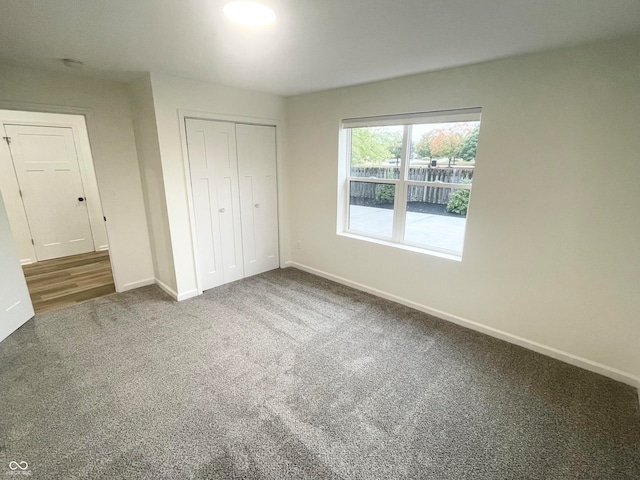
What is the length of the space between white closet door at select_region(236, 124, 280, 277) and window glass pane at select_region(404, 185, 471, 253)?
185cm

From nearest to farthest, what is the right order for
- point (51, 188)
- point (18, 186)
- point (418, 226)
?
1. point (418, 226)
2. point (18, 186)
3. point (51, 188)

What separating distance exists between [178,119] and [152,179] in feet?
2.40

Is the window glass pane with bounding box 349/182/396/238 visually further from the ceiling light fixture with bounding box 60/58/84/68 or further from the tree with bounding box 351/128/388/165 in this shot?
the ceiling light fixture with bounding box 60/58/84/68

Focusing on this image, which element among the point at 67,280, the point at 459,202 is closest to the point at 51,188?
the point at 67,280

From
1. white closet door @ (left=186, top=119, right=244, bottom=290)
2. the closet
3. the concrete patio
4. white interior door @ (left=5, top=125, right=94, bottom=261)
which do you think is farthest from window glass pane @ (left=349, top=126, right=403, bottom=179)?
white interior door @ (left=5, top=125, right=94, bottom=261)

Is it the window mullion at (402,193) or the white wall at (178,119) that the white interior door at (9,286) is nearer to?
the white wall at (178,119)

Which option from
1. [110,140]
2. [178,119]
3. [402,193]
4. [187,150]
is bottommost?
[402,193]

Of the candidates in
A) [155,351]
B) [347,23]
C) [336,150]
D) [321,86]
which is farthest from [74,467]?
[321,86]

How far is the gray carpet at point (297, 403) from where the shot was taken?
4.99 feet

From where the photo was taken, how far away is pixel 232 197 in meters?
3.60

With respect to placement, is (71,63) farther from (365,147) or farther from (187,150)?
(365,147)

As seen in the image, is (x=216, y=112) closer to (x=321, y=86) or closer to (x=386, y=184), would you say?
(x=321, y=86)

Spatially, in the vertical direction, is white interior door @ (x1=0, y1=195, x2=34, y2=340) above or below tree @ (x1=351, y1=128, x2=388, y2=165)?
below

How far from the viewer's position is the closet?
10.7 ft
